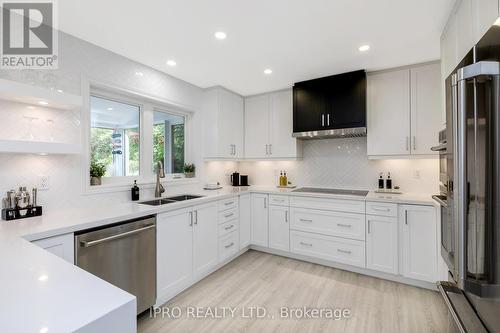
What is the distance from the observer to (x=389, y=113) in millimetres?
2850

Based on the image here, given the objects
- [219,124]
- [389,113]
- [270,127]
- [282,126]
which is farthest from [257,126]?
[389,113]

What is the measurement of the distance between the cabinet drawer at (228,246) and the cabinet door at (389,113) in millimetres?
2088

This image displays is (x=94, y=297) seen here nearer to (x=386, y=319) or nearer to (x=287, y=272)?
(x=386, y=319)

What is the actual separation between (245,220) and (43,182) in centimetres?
230

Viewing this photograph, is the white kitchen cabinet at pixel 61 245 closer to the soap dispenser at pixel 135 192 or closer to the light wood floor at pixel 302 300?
the light wood floor at pixel 302 300

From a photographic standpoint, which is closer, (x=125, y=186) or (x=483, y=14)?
(x=483, y=14)

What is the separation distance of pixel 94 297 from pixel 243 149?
11.2 ft

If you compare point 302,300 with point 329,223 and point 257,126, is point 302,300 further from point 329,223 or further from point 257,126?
point 257,126

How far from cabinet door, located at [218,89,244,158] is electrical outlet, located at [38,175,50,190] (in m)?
2.01

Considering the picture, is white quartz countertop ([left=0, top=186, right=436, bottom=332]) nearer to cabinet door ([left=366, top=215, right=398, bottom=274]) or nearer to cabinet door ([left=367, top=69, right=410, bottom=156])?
cabinet door ([left=366, top=215, right=398, bottom=274])

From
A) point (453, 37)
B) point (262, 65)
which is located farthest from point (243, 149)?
point (453, 37)

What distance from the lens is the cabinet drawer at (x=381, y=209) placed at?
2.54m

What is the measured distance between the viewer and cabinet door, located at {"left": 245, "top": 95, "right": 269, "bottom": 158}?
150 inches

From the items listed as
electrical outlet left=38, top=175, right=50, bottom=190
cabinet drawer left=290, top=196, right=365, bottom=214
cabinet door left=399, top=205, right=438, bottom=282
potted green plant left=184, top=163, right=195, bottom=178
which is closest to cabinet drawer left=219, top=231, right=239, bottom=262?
cabinet drawer left=290, top=196, right=365, bottom=214
